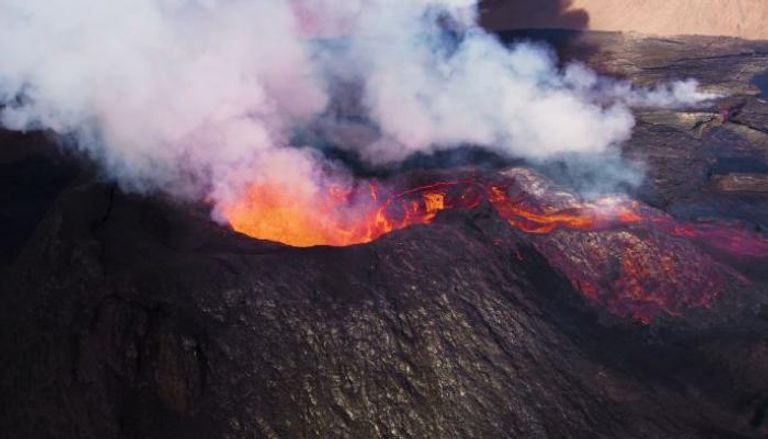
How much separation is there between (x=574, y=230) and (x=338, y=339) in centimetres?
455

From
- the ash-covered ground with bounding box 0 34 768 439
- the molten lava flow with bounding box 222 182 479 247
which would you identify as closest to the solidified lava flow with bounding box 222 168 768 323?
the molten lava flow with bounding box 222 182 479 247

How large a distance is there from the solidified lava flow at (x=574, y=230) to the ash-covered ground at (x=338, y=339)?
147mm

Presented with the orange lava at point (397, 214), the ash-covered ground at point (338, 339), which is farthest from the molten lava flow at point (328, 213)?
the ash-covered ground at point (338, 339)

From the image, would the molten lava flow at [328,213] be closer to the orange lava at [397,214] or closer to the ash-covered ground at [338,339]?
the orange lava at [397,214]

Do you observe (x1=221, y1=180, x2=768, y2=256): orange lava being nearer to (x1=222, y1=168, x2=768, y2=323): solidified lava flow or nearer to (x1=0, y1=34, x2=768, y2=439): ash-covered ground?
(x1=222, y1=168, x2=768, y2=323): solidified lava flow

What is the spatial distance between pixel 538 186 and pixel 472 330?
13.8 feet

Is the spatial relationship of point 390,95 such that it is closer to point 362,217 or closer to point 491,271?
point 362,217

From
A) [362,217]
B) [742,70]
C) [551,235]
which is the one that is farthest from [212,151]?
[742,70]

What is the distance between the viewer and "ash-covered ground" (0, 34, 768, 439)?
5.49 m


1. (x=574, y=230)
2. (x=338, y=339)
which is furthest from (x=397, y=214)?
(x=338, y=339)

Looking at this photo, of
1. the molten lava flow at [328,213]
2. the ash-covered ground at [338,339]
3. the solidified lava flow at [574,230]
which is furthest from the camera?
the molten lava flow at [328,213]

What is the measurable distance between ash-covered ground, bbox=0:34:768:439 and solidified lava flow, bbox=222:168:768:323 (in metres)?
0.15

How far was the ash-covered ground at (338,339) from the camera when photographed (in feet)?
18.0

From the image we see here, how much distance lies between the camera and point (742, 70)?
1911cm
